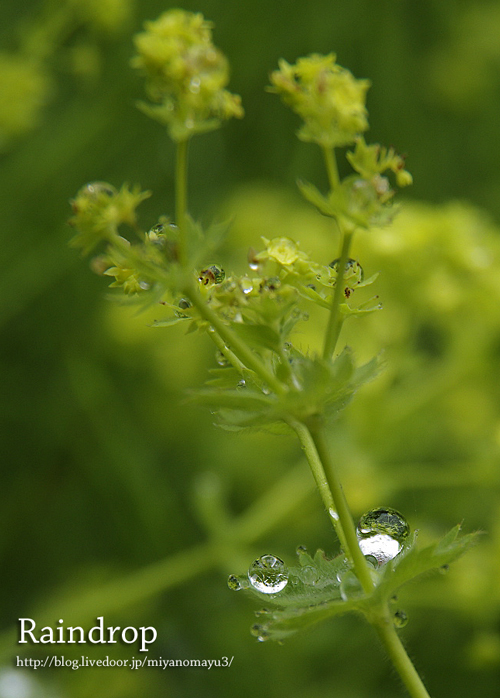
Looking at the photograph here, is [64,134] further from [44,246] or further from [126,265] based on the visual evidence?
[126,265]

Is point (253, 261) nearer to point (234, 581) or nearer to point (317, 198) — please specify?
point (317, 198)

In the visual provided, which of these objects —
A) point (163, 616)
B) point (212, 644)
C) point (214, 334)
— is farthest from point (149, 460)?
point (214, 334)

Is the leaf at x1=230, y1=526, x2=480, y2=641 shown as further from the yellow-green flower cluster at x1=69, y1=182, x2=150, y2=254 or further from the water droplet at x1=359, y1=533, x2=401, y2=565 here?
the yellow-green flower cluster at x1=69, y1=182, x2=150, y2=254

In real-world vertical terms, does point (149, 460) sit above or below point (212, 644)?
above

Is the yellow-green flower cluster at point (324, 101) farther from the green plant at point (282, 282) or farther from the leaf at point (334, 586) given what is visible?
the leaf at point (334, 586)

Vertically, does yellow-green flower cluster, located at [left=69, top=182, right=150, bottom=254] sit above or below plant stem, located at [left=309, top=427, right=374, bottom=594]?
above

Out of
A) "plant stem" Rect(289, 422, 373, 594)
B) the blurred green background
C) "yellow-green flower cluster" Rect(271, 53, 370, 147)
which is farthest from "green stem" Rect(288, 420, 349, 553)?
the blurred green background
